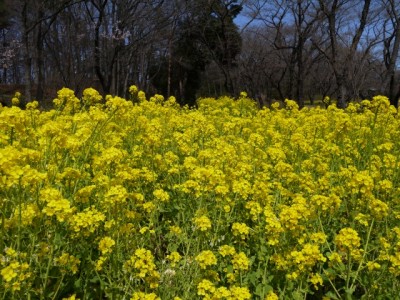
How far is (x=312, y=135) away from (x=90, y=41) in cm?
1834

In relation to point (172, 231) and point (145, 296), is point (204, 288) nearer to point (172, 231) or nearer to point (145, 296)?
point (145, 296)

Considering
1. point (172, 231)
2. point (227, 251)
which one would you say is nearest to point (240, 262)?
point (227, 251)

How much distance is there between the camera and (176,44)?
26.8m

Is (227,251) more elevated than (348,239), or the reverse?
(348,239)

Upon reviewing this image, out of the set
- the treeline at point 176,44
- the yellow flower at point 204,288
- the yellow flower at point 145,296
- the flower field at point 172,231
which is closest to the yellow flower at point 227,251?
the flower field at point 172,231

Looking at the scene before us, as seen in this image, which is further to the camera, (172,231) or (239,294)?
(172,231)

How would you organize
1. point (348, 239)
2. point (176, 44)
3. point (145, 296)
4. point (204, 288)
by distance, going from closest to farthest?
point (145, 296) → point (204, 288) → point (348, 239) → point (176, 44)

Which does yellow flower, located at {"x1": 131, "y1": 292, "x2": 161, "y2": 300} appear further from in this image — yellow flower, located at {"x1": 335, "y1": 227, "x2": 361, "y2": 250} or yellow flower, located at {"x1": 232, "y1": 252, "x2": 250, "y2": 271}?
yellow flower, located at {"x1": 335, "y1": 227, "x2": 361, "y2": 250}

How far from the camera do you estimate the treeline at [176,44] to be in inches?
594

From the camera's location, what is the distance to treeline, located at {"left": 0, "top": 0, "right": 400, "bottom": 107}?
49.5ft

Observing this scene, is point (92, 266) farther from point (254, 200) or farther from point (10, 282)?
point (254, 200)

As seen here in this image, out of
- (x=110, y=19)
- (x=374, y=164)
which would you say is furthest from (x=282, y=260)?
(x=110, y=19)

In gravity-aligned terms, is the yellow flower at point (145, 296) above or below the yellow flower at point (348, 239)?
below

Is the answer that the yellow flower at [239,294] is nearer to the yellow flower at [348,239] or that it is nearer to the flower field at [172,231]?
the flower field at [172,231]
